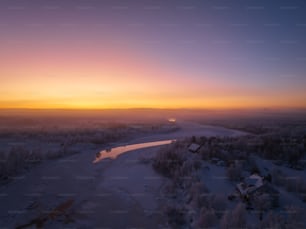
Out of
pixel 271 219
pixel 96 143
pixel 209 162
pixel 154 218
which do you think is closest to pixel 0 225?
pixel 154 218

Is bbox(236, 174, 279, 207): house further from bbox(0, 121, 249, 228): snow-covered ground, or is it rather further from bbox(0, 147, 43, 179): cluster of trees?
bbox(0, 147, 43, 179): cluster of trees

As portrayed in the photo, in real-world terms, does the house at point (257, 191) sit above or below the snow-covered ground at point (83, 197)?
above

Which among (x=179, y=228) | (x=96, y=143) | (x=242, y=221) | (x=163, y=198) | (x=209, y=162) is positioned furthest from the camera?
(x=96, y=143)

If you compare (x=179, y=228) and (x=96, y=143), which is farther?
(x=96, y=143)

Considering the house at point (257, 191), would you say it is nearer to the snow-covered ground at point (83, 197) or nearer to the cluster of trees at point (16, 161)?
the snow-covered ground at point (83, 197)

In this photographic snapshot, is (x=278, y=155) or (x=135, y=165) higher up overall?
(x=278, y=155)

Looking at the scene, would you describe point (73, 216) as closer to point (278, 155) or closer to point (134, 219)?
point (134, 219)

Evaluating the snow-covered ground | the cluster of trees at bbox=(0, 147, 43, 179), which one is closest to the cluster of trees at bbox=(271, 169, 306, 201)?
the snow-covered ground

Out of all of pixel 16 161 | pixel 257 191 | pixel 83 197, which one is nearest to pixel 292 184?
pixel 257 191

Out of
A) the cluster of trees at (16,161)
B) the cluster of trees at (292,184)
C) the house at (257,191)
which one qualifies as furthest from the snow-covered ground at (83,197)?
the cluster of trees at (292,184)
